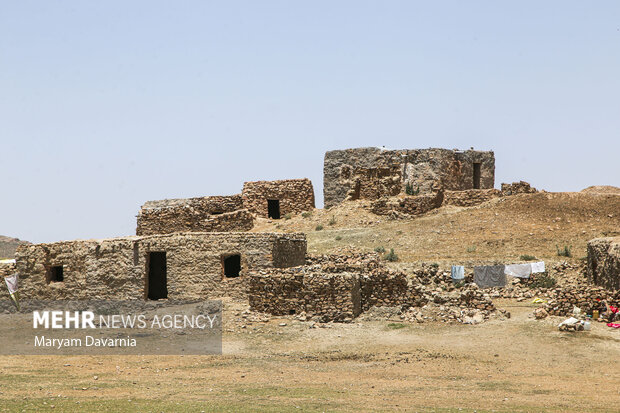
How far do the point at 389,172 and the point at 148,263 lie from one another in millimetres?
21287

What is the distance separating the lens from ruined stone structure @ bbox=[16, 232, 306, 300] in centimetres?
2491

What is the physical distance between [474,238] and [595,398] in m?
21.3

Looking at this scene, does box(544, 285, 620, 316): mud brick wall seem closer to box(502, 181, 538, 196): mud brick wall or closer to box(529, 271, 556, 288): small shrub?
box(529, 271, 556, 288): small shrub

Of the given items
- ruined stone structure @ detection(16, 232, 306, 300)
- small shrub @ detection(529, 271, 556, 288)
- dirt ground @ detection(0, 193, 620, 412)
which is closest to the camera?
dirt ground @ detection(0, 193, 620, 412)

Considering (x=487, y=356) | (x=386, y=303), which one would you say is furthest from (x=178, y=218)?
(x=487, y=356)

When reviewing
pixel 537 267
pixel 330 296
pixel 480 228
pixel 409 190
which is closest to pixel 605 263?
pixel 537 267

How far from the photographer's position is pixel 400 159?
148 ft

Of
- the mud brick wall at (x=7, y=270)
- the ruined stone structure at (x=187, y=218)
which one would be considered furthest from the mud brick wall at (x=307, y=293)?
the ruined stone structure at (x=187, y=218)

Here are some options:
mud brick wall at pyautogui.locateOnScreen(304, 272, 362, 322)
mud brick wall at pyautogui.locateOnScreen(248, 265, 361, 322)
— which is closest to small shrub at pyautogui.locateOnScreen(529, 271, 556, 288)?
mud brick wall at pyautogui.locateOnScreen(248, 265, 361, 322)

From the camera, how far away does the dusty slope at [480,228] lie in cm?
3435

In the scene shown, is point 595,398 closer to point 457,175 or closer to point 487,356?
point 487,356

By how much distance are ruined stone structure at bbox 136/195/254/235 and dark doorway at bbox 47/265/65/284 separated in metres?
10.9

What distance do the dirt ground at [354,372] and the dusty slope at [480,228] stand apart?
8.24 meters

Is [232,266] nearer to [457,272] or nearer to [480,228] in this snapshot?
[457,272]
